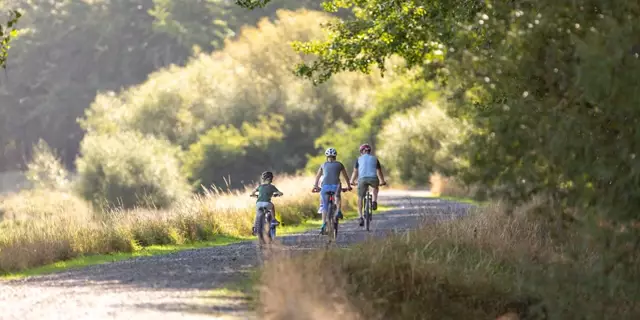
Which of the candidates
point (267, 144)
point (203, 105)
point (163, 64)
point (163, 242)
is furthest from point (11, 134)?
point (163, 242)

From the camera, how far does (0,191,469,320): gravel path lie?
13266mm

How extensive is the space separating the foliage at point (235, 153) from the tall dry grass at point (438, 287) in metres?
51.9

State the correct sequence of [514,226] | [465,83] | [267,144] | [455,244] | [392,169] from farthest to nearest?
[267,144], [392,169], [514,226], [455,244], [465,83]

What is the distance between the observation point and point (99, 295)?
49.8 feet

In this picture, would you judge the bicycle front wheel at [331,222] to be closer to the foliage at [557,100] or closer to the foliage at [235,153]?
the foliage at [557,100]

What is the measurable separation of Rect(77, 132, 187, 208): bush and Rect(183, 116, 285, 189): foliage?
38.2 feet

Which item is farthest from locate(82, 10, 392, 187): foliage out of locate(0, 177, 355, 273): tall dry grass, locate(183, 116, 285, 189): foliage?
locate(0, 177, 355, 273): tall dry grass

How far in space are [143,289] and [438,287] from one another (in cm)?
355

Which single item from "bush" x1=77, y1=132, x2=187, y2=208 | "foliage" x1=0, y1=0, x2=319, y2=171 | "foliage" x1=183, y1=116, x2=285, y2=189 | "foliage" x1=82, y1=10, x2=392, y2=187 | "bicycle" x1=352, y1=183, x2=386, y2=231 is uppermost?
"foliage" x1=0, y1=0, x2=319, y2=171

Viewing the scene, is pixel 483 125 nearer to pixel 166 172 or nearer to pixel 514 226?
pixel 514 226

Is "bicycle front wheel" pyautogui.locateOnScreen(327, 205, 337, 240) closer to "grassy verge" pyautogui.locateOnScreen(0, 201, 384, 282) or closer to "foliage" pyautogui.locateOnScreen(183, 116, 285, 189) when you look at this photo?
"grassy verge" pyautogui.locateOnScreen(0, 201, 384, 282)

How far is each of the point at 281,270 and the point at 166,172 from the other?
43.0 meters

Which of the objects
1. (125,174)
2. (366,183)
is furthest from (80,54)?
(366,183)

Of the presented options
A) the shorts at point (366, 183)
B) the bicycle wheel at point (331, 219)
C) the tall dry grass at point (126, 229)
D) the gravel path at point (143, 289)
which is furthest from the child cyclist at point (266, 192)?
the shorts at point (366, 183)
